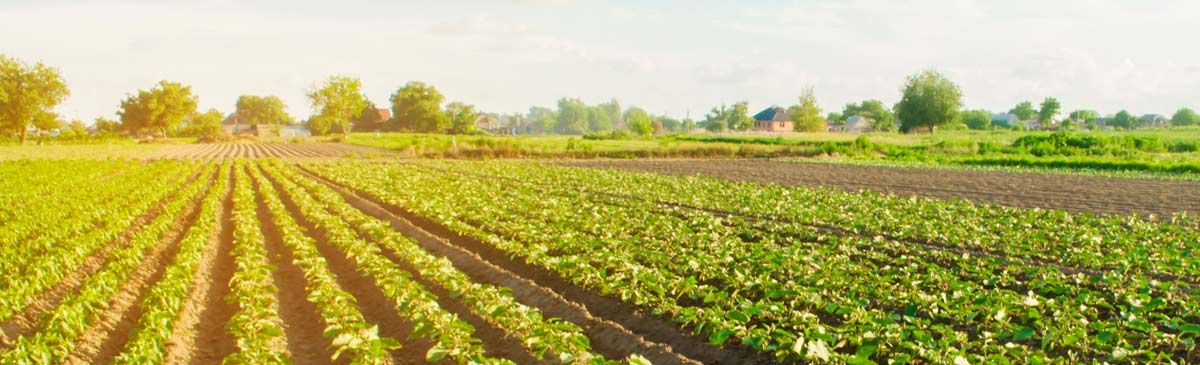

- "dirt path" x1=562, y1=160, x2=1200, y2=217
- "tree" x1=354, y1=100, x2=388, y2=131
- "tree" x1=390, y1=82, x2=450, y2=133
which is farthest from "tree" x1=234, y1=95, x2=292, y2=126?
"dirt path" x1=562, y1=160, x2=1200, y2=217

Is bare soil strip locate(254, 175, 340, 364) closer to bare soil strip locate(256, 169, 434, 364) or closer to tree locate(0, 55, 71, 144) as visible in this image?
bare soil strip locate(256, 169, 434, 364)

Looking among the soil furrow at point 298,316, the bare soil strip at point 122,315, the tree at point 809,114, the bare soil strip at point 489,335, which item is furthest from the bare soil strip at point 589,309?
the tree at point 809,114

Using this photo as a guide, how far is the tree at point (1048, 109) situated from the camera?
12075 cm

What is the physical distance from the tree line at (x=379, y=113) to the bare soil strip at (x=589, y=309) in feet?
233

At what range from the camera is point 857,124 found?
125m

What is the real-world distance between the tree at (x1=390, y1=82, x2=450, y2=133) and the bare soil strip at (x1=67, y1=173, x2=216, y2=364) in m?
95.3

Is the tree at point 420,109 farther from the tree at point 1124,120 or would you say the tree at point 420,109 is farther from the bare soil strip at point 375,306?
the tree at point 1124,120


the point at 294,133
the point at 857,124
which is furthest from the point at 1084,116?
the point at 294,133

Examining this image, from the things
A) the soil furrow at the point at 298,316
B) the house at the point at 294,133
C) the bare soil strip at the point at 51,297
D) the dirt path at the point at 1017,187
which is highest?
the house at the point at 294,133

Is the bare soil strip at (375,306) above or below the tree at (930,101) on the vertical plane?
below

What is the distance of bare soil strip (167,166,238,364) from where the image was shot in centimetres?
723

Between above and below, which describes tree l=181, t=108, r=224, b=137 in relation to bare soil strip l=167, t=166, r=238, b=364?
above

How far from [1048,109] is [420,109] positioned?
9717cm

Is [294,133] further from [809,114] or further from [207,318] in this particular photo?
[207,318]
